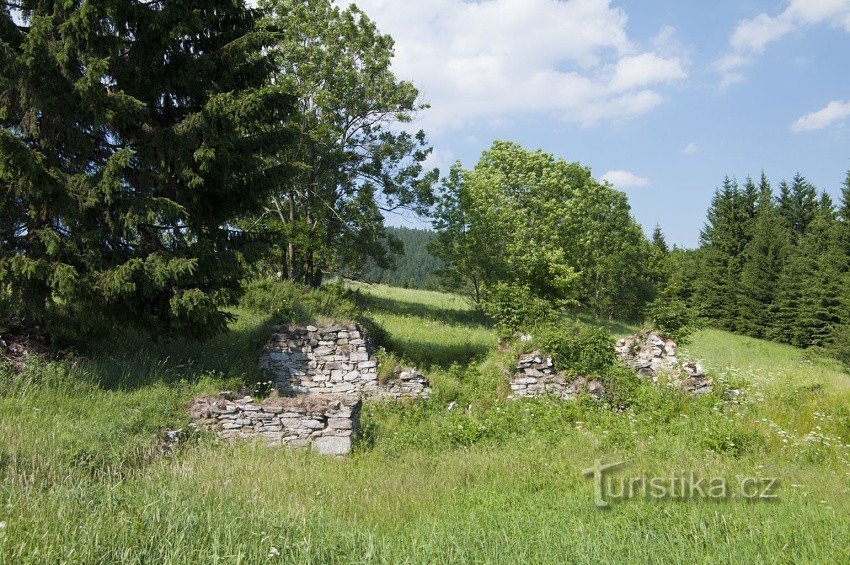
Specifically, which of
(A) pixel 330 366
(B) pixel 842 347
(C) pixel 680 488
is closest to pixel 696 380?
(C) pixel 680 488

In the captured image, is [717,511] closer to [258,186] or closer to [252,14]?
[258,186]

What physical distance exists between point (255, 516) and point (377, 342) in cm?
962

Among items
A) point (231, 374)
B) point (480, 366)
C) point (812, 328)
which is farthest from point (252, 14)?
point (812, 328)

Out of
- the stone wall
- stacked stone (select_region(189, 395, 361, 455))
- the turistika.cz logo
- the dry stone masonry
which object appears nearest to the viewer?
the turistika.cz logo

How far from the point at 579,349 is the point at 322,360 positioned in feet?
19.5

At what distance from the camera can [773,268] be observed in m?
35.5

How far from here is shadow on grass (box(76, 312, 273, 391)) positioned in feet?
31.3

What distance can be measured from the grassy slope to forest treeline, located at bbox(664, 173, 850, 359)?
1803 centimetres

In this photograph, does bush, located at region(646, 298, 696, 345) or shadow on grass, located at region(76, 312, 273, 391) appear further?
bush, located at region(646, 298, 696, 345)

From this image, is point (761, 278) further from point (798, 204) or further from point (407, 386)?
point (407, 386)

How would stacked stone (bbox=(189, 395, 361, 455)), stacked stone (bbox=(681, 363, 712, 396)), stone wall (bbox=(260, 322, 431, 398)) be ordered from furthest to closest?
stone wall (bbox=(260, 322, 431, 398))
stacked stone (bbox=(681, 363, 712, 396))
stacked stone (bbox=(189, 395, 361, 455))

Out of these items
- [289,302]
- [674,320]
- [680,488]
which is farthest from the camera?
[289,302]

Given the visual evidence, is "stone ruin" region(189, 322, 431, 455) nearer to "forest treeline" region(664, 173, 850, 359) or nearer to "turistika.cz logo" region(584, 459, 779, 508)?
"turistika.cz logo" region(584, 459, 779, 508)

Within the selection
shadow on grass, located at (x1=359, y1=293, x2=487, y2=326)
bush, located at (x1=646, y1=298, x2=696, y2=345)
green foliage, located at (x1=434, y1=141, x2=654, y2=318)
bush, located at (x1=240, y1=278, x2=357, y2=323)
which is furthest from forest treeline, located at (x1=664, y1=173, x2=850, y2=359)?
bush, located at (x1=240, y1=278, x2=357, y2=323)
